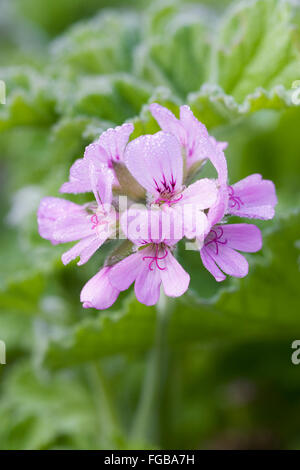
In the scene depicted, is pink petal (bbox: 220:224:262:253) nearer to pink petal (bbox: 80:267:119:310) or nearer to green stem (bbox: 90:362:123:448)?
pink petal (bbox: 80:267:119:310)

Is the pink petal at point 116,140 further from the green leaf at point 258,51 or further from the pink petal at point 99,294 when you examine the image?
the green leaf at point 258,51

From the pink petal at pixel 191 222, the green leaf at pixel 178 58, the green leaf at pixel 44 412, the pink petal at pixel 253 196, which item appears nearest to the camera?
the pink petal at pixel 191 222

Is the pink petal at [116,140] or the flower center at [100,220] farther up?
the pink petal at [116,140]

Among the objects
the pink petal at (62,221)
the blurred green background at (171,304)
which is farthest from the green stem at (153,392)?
the pink petal at (62,221)

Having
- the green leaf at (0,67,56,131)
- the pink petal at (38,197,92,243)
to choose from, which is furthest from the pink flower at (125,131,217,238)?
the green leaf at (0,67,56,131)

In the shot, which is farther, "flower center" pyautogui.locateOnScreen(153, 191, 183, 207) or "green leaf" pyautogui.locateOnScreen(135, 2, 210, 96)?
"green leaf" pyautogui.locateOnScreen(135, 2, 210, 96)

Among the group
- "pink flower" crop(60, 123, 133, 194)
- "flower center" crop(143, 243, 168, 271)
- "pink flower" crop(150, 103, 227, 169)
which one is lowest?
"flower center" crop(143, 243, 168, 271)
